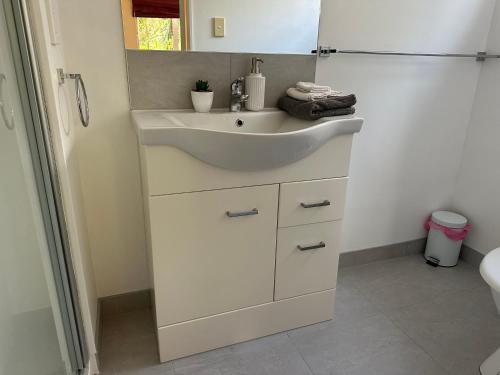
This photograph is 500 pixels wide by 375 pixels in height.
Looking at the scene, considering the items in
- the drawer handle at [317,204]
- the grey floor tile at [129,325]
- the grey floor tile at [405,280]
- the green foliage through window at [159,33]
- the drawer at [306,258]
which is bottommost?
the grey floor tile at [129,325]

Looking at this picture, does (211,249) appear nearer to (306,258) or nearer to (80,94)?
(306,258)

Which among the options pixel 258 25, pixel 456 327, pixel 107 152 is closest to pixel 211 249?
pixel 107 152

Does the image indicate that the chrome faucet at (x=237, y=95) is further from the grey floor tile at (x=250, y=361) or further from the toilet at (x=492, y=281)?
the toilet at (x=492, y=281)

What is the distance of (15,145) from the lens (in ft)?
3.12

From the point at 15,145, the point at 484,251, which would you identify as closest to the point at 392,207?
the point at 484,251

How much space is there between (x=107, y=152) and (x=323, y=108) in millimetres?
848

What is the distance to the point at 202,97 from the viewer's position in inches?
57.7

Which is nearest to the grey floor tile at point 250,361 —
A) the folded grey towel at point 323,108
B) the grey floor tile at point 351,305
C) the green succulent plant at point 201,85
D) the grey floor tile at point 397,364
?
the grey floor tile at point 397,364

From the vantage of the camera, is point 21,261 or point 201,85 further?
point 201,85

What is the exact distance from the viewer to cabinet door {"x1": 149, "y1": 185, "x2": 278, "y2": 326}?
1264 mm

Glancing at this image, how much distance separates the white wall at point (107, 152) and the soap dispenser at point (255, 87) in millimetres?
477

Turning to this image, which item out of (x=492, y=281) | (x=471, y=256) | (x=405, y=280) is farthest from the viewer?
(x=471, y=256)

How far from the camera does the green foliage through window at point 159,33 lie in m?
1.39

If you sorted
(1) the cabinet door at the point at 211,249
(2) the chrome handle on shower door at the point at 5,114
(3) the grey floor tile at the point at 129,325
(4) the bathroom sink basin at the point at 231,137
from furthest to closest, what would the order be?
(3) the grey floor tile at the point at 129,325
(1) the cabinet door at the point at 211,249
(4) the bathroom sink basin at the point at 231,137
(2) the chrome handle on shower door at the point at 5,114
